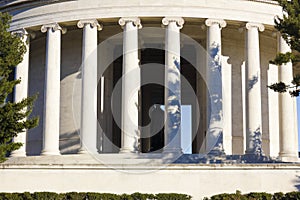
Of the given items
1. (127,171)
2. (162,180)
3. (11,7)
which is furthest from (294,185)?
(11,7)

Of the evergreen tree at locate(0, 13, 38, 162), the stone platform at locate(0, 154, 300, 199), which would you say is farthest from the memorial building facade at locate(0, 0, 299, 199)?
the evergreen tree at locate(0, 13, 38, 162)

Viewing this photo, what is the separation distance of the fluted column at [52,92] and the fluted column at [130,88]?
1020 cm

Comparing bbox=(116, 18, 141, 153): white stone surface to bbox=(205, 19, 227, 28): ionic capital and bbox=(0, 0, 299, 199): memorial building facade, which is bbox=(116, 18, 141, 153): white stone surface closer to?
bbox=(0, 0, 299, 199): memorial building facade

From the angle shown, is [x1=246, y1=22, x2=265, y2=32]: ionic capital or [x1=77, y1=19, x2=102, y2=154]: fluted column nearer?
[x1=77, y1=19, x2=102, y2=154]: fluted column

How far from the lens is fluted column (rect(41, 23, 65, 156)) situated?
8175cm

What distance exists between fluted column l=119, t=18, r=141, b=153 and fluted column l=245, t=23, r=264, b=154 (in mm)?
16233

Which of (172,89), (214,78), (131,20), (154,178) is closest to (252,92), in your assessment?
(214,78)

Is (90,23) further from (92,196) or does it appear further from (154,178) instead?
(92,196)

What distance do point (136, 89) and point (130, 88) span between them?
1306 millimetres

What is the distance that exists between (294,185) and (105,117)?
3910cm

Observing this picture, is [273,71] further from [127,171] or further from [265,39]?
[127,171]

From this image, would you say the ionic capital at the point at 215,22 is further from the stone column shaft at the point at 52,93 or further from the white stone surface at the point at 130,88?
the stone column shaft at the point at 52,93

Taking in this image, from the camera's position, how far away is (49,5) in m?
85.2

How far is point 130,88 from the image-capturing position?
79938 mm
